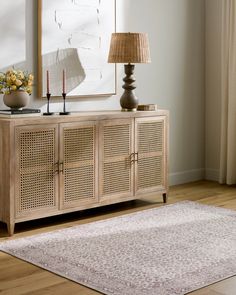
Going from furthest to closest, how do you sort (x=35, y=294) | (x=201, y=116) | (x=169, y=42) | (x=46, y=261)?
(x=201, y=116) → (x=169, y=42) → (x=46, y=261) → (x=35, y=294)

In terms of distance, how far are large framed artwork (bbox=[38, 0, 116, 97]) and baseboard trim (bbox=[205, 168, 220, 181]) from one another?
1548 mm

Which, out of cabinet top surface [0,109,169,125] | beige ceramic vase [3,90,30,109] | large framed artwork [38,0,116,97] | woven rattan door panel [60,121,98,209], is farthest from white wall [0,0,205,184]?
beige ceramic vase [3,90,30,109]

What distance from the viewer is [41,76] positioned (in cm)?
485

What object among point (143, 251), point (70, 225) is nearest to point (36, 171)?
point (70, 225)

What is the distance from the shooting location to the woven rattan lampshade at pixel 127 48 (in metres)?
4.88

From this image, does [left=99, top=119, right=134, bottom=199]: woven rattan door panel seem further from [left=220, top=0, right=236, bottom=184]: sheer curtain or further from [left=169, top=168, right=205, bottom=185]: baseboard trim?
[left=220, top=0, right=236, bottom=184]: sheer curtain

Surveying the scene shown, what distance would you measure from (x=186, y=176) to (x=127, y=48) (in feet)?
5.99

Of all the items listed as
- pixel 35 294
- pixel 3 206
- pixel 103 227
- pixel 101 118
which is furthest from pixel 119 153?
pixel 35 294

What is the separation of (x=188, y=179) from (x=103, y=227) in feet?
6.70

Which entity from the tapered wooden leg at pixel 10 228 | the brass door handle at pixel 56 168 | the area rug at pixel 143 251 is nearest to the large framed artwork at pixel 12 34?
the brass door handle at pixel 56 168

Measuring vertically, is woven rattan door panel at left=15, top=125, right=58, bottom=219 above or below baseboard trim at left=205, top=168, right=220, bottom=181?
above

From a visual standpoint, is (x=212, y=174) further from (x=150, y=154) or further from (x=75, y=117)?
(x=75, y=117)

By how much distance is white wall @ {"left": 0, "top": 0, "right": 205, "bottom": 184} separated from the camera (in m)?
5.57

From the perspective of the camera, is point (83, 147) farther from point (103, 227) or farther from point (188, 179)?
point (188, 179)
